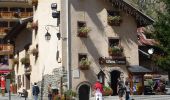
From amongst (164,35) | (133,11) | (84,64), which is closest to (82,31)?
(84,64)

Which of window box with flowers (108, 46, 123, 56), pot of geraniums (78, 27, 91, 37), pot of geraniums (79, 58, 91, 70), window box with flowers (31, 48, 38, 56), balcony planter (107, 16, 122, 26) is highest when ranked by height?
balcony planter (107, 16, 122, 26)

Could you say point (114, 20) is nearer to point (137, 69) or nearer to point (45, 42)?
point (137, 69)

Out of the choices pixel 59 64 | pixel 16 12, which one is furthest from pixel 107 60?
pixel 16 12

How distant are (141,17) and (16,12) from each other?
32.7 meters

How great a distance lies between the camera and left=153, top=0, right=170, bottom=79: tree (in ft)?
75.0

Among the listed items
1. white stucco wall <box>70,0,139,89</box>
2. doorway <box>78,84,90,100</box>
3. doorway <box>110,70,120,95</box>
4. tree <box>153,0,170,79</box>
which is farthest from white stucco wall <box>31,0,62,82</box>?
tree <box>153,0,170,79</box>

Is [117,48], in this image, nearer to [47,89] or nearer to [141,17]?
[141,17]

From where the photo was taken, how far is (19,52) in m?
48.7

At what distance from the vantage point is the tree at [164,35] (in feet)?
75.0

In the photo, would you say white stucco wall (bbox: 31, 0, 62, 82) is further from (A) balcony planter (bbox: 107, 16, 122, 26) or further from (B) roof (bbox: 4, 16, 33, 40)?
(A) balcony planter (bbox: 107, 16, 122, 26)

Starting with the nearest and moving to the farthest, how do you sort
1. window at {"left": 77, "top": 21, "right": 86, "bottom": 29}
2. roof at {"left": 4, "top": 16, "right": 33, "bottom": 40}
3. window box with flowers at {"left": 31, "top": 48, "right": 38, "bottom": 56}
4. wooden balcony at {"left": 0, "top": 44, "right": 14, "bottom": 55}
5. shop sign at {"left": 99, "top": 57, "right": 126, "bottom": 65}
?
window at {"left": 77, "top": 21, "right": 86, "bottom": 29}, shop sign at {"left": 99, "top": 57, "right": 126, "bottom": 65}, window box with flowers at {"left": 31, "top": 48, "right": 38, "bottom": 56}, roof at {"left": 4, "top": 16, "right": 33, "bottom": 40}, wooden balcony at {"left": 0, "top": 44, "right": 14, "bottom": 55}

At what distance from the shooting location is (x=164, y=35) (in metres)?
23.1

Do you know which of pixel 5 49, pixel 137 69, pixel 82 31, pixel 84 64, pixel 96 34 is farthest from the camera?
pixel 5 49

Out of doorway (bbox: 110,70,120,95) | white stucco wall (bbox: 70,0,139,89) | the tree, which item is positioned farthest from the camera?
doorway (bbox: 110,70,120,95)
